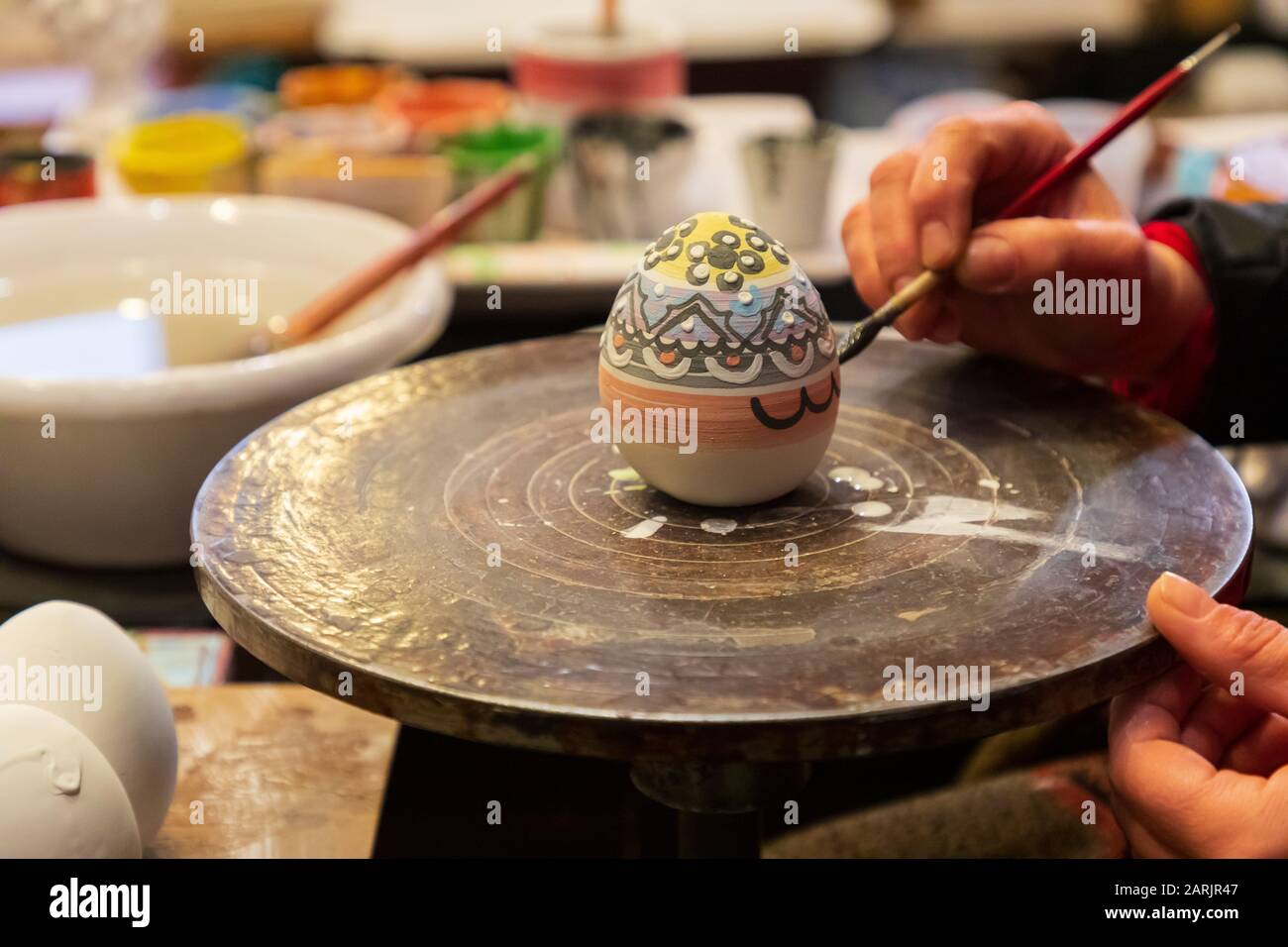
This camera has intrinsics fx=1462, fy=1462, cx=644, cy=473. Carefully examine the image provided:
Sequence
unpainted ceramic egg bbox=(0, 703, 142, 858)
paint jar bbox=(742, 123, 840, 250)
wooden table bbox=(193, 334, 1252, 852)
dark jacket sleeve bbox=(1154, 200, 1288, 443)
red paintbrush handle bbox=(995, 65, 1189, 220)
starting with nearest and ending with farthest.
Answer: wooden table bbox=(193, 334, 1252, 852) → unpainted ceramic egg bbox=(0, 703, 142, 858) → red paintbrush handle bbox=(995, 65, 1189, 220) → dark jacket sleeve bbox=(1154, 200, 1288, 443) → paint jar bbox=(742, 123, 840, 250)

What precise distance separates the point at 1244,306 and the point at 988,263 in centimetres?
44

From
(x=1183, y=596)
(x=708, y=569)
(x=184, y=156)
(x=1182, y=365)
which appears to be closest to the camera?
(x=1183, y=596)

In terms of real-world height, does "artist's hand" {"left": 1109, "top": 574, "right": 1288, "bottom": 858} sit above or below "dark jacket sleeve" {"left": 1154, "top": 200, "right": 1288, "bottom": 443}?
below

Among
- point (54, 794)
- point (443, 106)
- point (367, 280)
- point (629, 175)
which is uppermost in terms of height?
point (443, 106)

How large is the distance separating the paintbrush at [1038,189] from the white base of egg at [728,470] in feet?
0.72

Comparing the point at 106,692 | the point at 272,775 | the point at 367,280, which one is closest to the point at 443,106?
the point at 367,280

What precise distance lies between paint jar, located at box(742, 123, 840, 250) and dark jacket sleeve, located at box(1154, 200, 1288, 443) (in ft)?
2.94

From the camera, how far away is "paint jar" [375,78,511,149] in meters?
3.04

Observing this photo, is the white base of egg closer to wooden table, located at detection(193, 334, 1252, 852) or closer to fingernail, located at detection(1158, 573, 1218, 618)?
wooden table, located at detection(193, 334, 1252, 852)

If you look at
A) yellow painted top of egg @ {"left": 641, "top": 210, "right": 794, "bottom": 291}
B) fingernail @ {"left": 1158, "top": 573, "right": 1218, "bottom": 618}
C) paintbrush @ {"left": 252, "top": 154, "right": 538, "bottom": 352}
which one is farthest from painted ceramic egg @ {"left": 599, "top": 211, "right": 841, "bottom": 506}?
paintbrush @ {"left": 252, "top": 154, "right": 538, "bottom": 352}

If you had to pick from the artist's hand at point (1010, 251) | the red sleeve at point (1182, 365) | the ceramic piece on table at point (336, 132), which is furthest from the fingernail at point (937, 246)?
the ceramic piece on table at point (336, 132)

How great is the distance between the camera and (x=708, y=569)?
1194 mm

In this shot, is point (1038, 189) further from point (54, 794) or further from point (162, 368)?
point (162, 368)
